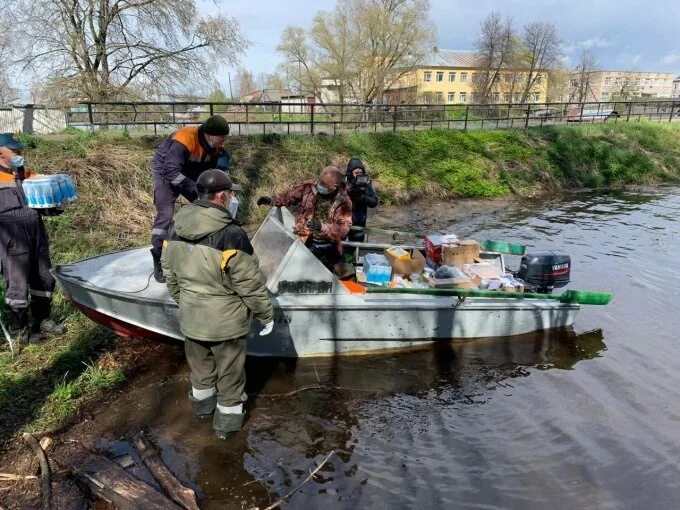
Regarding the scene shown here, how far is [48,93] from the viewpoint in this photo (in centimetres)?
1931

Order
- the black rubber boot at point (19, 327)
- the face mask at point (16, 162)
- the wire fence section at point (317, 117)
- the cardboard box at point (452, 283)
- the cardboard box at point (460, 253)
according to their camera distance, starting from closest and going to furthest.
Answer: the face mask at point (16, 162) → the black rubber boot at point (19, 327) → the cardboard box at point (452, 283) → the cardboard box at point (460, 253) → the wire fence section at point (317, 117)

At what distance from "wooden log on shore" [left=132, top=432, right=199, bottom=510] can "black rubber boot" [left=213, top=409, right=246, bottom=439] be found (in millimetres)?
458

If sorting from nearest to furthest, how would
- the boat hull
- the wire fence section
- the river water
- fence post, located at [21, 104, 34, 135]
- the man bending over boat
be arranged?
the river water, the boat hull, the man bending over boat, the wire fence section, fence post, located at [21, 104, 34, 135]

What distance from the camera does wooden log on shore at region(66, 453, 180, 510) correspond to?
3.04 m

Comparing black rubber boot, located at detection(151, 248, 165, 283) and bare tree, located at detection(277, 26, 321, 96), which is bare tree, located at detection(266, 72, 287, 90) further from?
black rubber boot, located at detection(151, 248, 165, 283)

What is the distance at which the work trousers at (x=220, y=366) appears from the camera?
3.60 m

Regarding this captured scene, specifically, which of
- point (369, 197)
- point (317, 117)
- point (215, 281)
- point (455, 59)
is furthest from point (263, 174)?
point (455, 59)

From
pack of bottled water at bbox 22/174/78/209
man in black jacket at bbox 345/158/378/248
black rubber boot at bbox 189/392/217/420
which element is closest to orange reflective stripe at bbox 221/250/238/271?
black rubber boot at bbox 189/392/217/420

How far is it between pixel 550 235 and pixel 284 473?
9.22 metres

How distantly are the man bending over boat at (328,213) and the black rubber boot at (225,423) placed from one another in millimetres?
2030

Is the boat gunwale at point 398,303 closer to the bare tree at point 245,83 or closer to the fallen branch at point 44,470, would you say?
the fallen branch at point 44,470

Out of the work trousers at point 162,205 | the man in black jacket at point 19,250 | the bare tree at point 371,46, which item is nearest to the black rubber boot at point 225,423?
the work trousers at point 162,205

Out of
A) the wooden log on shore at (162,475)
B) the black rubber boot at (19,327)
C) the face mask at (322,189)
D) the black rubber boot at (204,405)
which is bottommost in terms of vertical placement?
the wooden log on shore at (162,475)

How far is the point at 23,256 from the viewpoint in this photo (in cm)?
456
